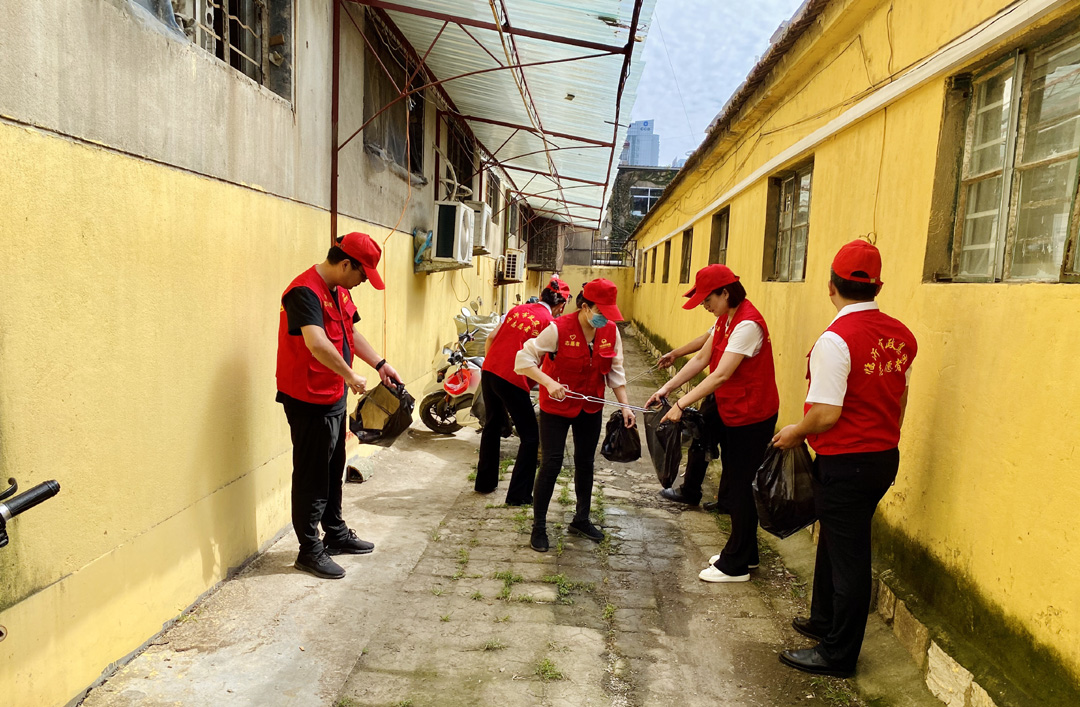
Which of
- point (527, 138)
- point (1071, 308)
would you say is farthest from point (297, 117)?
point (527, 138)

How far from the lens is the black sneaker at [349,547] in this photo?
4.05 m

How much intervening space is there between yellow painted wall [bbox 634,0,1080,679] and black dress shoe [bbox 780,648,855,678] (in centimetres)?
67

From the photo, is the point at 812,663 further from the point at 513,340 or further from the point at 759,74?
the point at 759,74

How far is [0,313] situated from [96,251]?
49 cm

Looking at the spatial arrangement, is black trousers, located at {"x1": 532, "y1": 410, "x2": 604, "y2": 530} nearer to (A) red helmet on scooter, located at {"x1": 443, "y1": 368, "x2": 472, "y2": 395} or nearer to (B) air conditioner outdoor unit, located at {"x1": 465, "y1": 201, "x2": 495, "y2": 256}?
(A) red helmet on scooter, located at {"x1": 443, "y1": 368, "x2": 472, "y2": 395}

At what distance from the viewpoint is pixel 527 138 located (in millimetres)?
9422

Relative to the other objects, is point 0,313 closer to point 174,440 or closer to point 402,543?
point 174,440

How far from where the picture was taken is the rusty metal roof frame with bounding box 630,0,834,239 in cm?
455

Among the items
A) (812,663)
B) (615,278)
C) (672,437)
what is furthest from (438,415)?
(615,278)

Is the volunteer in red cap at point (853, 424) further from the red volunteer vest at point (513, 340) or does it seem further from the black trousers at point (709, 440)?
the red volunteer vest at point (513, 340)

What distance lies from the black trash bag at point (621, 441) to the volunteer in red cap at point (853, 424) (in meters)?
1.53

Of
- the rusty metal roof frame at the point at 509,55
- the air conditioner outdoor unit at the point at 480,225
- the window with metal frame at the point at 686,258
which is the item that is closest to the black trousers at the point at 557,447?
the rusty metal roof frame at the point at 509,55

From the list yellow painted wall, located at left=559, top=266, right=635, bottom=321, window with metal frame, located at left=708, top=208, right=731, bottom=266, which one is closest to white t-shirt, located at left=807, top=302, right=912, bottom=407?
window with metal frame, located at left=708, top=208, right=731, bottom=266

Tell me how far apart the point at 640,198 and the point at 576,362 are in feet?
100
